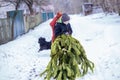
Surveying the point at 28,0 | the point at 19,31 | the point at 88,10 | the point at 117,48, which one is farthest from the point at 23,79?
the point at 88,10

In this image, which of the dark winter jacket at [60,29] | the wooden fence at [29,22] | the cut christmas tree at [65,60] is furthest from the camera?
the wooden fence at [29,22]

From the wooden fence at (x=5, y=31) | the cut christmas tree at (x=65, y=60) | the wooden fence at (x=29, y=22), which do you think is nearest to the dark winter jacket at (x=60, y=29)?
the cut christmas tree at (x=65, y=60)

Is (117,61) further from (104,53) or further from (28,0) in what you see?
(28,0)

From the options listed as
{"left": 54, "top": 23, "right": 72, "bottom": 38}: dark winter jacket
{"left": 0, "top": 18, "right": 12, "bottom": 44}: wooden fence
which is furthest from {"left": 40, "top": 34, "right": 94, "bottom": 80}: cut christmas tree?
{"left": 0, "top": 18, "right": 12, "bottom": 44}: wooden fence

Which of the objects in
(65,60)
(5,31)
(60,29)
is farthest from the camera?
(5,31)

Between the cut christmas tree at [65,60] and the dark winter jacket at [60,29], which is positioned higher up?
the dark winter jacket at [60,29]

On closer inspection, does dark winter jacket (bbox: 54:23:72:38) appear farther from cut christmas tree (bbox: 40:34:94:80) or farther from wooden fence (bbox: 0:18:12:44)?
wooden fence (bbox: 0:18:12:44)

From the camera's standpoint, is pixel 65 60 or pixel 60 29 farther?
pixel 60 29

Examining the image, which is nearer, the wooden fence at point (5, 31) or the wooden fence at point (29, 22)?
the wooden fence at point (5, 31)

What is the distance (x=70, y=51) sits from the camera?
6.10 m

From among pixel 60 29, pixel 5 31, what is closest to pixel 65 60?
pixel 60 29

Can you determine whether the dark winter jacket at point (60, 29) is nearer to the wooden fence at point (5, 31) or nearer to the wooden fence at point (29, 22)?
the wooden fence at point (5, 31)

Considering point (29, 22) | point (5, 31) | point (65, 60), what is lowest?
point (29, 22)

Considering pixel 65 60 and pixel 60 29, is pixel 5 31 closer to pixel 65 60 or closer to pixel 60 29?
pixel 60 29
